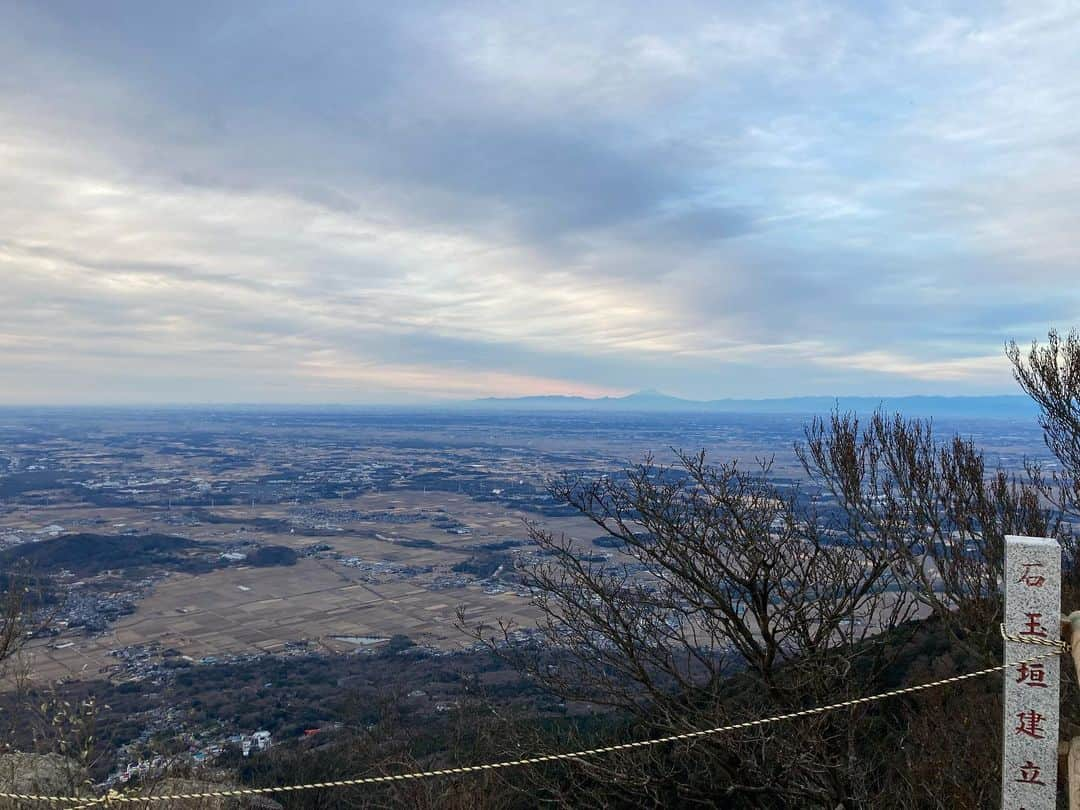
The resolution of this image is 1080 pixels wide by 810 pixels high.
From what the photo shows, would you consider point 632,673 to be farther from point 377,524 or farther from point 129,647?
point 377,524

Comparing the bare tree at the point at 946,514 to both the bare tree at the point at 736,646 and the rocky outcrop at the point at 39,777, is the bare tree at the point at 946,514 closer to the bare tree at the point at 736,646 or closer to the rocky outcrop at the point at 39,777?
the bare tree at the point at 736,646

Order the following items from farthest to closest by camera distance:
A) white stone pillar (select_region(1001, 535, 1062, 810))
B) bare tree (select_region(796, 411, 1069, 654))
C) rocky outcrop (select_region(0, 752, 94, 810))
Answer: bare tree (select_region(796, 411, 1069, 654)) → rocky outcrop (select_region(0, 752, 94, 810)) → white stone pillar (select_region(1001, 535, 1062, 810))

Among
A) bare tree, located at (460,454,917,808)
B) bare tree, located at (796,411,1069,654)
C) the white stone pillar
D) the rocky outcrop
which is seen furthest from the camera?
bare tree, located at (796,411,1069,654)

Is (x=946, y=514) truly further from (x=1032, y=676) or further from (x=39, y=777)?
(x=39, y=777)

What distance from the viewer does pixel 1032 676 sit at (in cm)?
339

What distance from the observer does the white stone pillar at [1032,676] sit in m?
3.33

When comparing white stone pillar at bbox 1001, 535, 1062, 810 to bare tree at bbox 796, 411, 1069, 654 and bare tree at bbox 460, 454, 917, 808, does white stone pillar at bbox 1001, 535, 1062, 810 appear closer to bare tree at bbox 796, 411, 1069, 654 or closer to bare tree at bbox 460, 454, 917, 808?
bare tree at bbox 460, 454, 917, 808

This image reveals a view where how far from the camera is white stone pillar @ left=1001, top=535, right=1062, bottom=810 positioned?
3.33 metres

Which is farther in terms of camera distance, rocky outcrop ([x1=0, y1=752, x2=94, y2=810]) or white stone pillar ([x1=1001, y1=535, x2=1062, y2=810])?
rocky outcrop ([x1=0, y1=752, x2=94, y2=810])

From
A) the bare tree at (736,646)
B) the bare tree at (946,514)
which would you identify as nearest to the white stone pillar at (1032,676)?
the bare tree at (736,646)

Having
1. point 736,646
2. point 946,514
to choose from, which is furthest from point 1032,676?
point 946,514

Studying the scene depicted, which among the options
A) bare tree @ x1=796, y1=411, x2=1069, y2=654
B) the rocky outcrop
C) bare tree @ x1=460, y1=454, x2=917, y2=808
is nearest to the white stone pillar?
bare tree @ x1=460, y1=454, x2=917, y2=808

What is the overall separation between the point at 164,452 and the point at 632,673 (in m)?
122

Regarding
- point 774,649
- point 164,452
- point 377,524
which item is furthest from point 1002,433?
point 164,452
